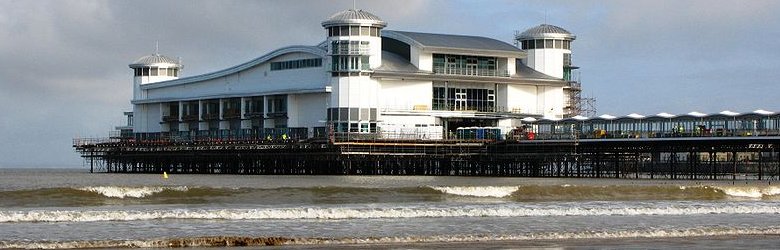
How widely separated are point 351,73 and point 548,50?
20.9 metres

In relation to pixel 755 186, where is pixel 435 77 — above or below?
above

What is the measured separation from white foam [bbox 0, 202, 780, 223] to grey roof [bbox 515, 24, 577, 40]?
66.1m

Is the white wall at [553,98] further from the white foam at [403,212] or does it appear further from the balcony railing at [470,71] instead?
the white foam at [403,212]

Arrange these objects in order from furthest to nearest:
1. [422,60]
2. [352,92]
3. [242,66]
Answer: [242,66] → [422,60] → [352,92]

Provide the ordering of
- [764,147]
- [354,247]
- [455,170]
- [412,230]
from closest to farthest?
1. [354,247]
2. [412,230]
3. [764,147]
4. [455,170]

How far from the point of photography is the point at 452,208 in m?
44.9

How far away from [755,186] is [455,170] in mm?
41655

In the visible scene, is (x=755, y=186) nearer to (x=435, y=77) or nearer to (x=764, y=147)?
(x=764, y=147)

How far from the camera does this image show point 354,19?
102250mm

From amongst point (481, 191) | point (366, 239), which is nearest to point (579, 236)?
point (366, 239)

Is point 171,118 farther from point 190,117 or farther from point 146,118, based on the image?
point 146,118

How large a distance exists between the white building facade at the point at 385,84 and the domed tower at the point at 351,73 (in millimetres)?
73

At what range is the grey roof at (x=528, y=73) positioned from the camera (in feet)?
368

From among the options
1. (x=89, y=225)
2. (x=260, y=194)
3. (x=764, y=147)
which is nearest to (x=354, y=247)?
(x=89, y=225)
